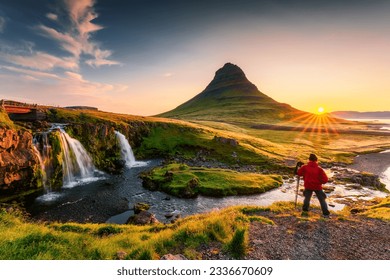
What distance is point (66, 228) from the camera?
16812mm

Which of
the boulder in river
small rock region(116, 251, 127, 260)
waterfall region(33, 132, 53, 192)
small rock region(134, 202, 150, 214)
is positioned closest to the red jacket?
small rock region(116, 251, 127, 260)

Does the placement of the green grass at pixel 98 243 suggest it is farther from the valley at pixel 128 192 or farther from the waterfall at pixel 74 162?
the waterfall at pixel 74 162

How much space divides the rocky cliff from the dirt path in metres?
32.4

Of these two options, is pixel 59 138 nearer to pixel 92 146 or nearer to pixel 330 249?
pixel 92 146

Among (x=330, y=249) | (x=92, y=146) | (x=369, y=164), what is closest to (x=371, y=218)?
(x=330, y=249)

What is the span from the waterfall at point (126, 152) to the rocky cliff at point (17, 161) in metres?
21.1

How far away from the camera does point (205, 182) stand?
39.1 meters

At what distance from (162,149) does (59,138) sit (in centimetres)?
3015

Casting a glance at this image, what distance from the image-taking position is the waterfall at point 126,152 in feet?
179

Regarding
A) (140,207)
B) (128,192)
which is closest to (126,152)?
(128,192)

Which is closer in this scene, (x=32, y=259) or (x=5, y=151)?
(x=32, y=259)

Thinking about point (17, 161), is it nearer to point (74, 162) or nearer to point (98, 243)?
point (74, 162)

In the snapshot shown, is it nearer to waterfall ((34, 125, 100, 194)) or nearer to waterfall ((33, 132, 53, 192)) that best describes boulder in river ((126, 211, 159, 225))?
waterfall ((34, 125, 100, 194))
